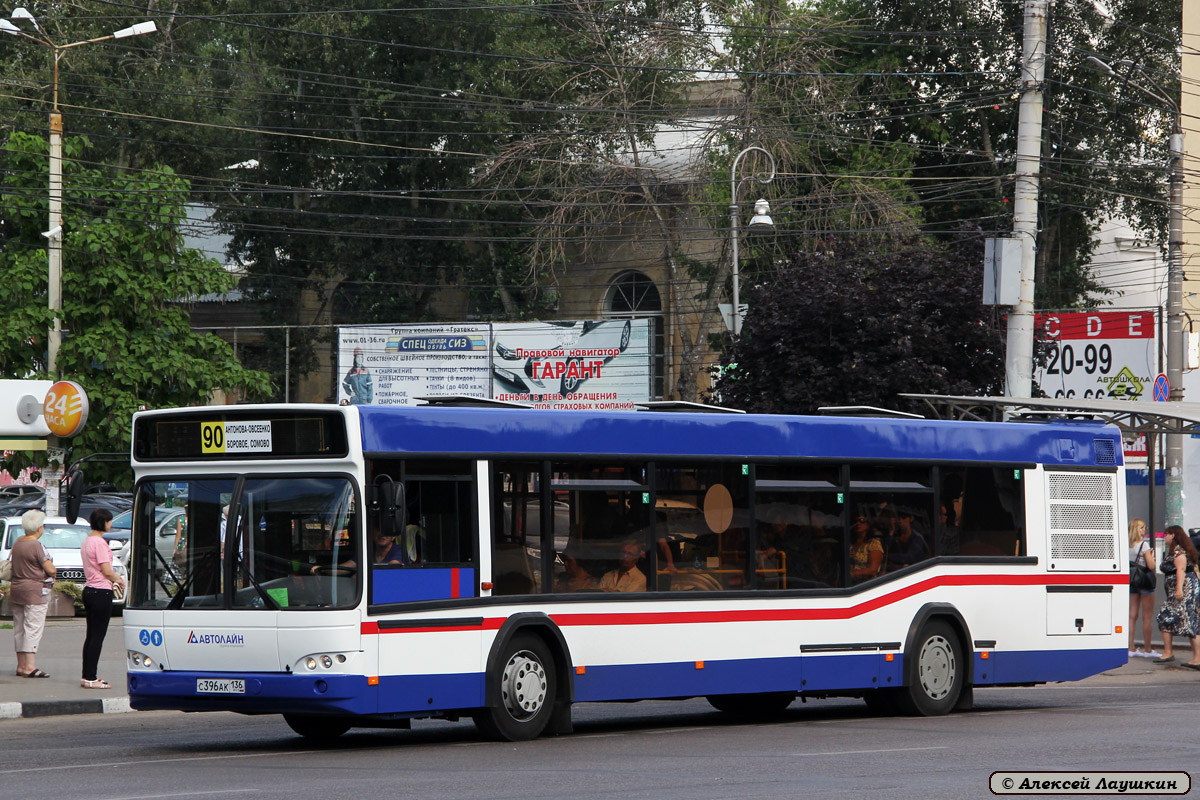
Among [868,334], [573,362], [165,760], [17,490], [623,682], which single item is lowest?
[165,760]

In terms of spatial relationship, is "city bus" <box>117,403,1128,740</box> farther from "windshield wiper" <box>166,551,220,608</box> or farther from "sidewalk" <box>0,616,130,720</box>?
"sidewalk" <box>0,616,130,720</box>

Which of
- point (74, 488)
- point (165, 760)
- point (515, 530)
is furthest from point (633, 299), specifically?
point (165, 760)

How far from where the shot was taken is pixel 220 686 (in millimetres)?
11492

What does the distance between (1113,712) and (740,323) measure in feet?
64.7

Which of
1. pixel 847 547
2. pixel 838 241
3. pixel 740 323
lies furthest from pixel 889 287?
pixel 847 547

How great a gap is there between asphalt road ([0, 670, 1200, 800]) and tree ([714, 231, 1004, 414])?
43.6ft

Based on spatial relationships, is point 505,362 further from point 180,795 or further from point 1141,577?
point 180,795

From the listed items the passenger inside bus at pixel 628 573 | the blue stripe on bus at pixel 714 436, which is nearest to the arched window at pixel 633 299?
the blue stripe on bus at pixel 714 436

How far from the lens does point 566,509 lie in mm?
12641

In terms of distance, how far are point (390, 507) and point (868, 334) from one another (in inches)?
751

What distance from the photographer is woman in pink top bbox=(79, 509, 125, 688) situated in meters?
16.6

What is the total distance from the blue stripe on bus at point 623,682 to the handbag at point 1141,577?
5.53 metres

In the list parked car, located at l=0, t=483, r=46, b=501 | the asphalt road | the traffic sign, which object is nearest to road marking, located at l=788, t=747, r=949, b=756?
the asphalt road

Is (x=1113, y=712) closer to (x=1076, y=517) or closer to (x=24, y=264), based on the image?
(x=1076, y=517)
